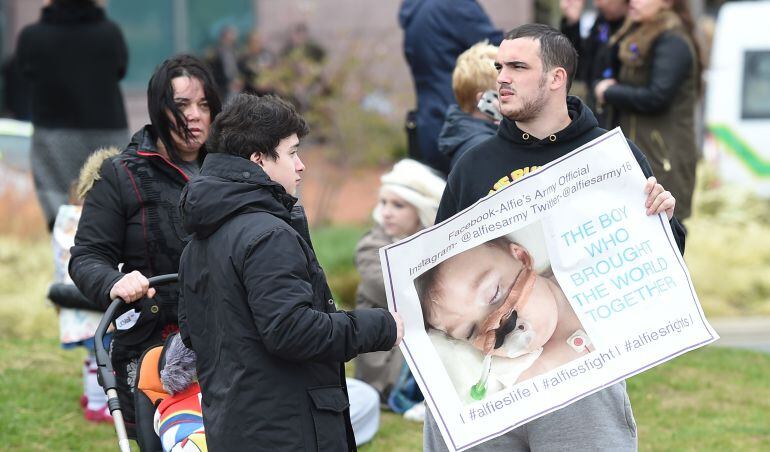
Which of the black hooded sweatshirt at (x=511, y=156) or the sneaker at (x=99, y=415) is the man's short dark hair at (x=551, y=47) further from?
the sneaker at (x=99, y=415)

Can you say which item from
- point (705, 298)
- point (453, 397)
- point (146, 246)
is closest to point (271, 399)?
point (453, 397)

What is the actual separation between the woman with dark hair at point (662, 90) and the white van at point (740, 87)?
23.3 feet

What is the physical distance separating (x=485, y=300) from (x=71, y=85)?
5.07m

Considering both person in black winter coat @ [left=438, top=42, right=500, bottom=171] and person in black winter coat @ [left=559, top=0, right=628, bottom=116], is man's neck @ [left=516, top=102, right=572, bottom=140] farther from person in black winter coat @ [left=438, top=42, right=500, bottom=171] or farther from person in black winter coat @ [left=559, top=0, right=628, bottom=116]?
person in black winter coat @ [left=559, top=0, right=628, bottom=116]

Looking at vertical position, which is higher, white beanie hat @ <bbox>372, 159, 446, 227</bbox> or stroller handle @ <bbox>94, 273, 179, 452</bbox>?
stroller handle @ <bbox>94, 273, 179, 452</bbox>

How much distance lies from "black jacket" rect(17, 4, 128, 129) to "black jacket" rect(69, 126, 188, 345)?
3783mm

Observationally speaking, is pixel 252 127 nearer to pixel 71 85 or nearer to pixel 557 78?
pixel 557 78

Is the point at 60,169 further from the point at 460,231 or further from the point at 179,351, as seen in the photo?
the point at 460,231

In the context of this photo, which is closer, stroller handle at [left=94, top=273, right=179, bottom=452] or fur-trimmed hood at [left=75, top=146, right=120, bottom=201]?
stroller handle at [left=94, top=273, right=179, bottom=452]

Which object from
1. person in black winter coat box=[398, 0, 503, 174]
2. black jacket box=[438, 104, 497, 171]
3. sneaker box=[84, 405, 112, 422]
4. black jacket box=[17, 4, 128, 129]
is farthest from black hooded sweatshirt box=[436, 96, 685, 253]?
black jacket box=[17, 4, 128, 129]

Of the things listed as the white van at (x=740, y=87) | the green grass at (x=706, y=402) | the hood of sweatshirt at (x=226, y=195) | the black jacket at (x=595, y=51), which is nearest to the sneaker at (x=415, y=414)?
the green grass at (x=706, y=402)

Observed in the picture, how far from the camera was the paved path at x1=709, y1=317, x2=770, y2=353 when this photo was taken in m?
9.01

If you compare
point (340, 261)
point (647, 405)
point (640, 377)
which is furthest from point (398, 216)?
point (340, 261)

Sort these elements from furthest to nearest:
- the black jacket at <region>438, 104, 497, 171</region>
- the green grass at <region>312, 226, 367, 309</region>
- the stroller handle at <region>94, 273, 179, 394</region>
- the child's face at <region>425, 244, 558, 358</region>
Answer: the green grass at <region>312, 226, 367, 309</region>
the black jacket at <region>438, 104, 497, 171</region>
the stroller handle at <region>94, 273, 179, 394</region>
the child's face at <region>425, 244, 558, 358</region>
